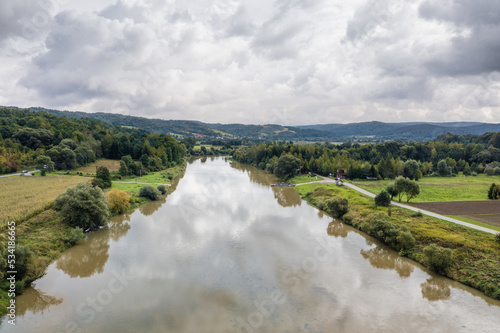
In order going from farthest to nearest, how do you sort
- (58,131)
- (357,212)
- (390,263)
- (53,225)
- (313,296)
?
(58,131) < (357,212) < (53,225) < (390,263) < (313,296)

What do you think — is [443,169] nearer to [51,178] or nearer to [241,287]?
[241,287]

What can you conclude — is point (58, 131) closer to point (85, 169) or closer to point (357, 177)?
point (85, 169)

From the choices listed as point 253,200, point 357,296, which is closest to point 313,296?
point 357,296

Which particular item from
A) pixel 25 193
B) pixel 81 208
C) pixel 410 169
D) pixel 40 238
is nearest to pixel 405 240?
pixel 81 208

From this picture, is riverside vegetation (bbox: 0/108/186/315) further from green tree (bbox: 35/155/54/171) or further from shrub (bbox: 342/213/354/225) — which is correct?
shrub (bbox: 342/213/354/225)

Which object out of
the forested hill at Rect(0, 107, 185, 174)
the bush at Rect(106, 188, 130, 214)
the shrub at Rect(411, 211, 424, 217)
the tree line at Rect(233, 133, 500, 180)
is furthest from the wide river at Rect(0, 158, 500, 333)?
the tree line at Rect(233, 133, 500, 180)

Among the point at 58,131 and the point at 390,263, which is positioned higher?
the point at 58,131
